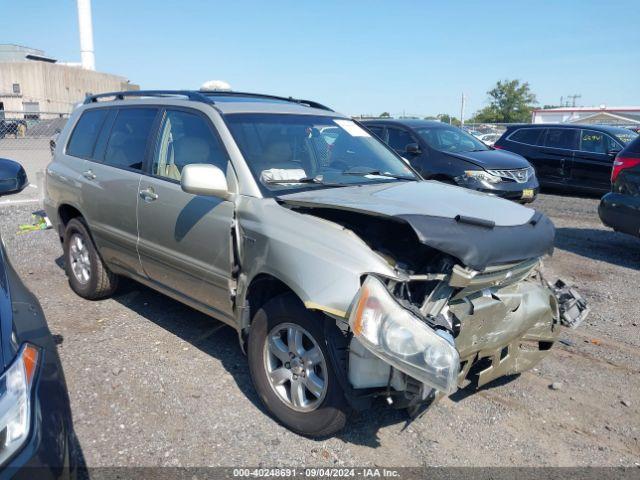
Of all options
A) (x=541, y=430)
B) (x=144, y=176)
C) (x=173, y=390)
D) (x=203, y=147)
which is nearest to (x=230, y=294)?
(x=173, y=390)

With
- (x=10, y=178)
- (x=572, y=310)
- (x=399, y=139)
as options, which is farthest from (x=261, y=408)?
(x=399, y=139)

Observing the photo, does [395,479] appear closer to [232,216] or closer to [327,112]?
[232,216]

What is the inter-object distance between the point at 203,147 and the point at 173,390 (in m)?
1.70

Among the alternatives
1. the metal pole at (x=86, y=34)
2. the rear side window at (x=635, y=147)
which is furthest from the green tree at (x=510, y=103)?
the rear side window at (x=635, y=147)

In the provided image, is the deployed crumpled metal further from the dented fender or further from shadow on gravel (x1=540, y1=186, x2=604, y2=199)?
shadow on gravel (x1=540, y1=186, x2=604, y2=199)

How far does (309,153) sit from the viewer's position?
3.98 meters

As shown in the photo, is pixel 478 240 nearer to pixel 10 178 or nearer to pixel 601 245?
pixel 10 178

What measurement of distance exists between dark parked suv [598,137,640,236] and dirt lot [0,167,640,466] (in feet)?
7.11

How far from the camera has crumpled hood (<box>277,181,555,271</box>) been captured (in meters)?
2.68

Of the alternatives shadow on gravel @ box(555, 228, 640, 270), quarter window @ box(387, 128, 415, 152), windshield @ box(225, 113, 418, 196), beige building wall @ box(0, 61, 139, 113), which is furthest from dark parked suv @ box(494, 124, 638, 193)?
beige building wall @ box(0, 61, 139, 113)

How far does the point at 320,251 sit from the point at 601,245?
6.66 metres

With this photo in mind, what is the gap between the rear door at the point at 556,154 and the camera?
39.7 feet

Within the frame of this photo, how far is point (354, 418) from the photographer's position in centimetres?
→ 304

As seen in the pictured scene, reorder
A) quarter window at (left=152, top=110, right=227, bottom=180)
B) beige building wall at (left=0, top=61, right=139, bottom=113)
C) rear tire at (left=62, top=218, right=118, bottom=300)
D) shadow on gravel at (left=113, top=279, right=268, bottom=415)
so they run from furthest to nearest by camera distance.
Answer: beige building wall at (left=0, top=61, right=139, bottom=113)
rear tire at (left=62, top=218, right=118, bottom=300)
shadow on gravel at (left=113, top=279, right=268, bottom=415)
quarter window at (left=152, top=110, right=227, bottom=180)
